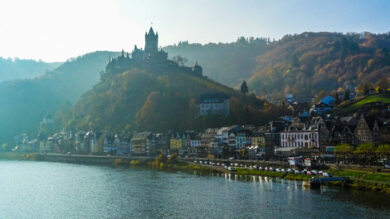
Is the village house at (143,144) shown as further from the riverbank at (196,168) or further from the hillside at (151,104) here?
the hillside at (151,104)

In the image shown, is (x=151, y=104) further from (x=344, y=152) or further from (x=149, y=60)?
(x=344, y=152)

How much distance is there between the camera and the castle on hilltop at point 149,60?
6250 inches

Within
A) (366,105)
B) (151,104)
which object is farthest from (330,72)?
(366,105)

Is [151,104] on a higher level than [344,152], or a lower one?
higher

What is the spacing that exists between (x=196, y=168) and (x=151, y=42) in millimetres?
89087

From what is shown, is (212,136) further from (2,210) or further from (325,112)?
(2,210)

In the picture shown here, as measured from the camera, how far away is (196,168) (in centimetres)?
8256

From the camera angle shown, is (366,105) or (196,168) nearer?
(196,168)

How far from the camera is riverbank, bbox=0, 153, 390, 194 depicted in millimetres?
52347

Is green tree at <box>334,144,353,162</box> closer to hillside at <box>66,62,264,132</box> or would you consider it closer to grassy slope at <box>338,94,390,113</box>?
grassy slope at <box>338,94,390,113</box>

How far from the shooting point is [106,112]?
462 ft

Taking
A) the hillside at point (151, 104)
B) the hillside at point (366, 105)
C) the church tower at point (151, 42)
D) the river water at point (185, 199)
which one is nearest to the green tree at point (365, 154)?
the river water at point (185, 199)

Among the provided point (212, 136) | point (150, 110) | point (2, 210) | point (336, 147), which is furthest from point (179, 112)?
point (2, 210)

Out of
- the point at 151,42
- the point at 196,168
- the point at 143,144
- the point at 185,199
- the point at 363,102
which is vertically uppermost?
the point at 151,42
